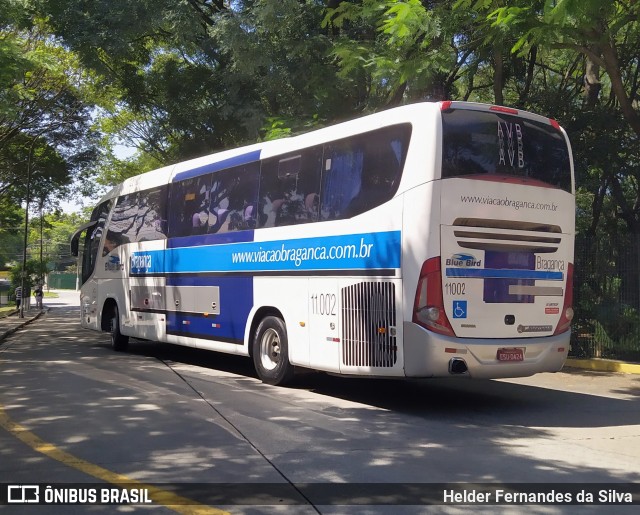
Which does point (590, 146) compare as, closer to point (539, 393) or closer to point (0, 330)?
point (539, 393)

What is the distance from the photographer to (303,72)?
15617 mm

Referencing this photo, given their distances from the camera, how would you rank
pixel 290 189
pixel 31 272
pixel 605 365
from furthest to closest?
pixel 31 272 → pixel 605 365 → pixel 290 189

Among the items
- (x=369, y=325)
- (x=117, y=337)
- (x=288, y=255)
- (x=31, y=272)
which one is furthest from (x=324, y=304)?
(x=31, y=272)

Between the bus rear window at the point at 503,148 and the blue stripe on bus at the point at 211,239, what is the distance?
393cm

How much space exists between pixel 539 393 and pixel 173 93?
14.4 m

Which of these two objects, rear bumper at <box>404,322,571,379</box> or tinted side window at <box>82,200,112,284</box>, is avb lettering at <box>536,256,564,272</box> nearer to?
rear bumper at <box>404,322,571,379</box>

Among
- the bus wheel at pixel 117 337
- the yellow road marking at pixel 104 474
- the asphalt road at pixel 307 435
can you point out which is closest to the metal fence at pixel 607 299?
the asphalt road at pixel 307 435

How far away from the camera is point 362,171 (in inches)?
346

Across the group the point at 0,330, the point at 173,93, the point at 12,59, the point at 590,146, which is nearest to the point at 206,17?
the point at 173,93

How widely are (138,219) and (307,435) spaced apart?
8812 millimetres

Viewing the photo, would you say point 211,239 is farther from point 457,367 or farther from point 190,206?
point 457,367

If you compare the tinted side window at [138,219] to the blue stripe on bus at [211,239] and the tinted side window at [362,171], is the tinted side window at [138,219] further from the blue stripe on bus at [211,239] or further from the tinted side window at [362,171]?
the tinted side window at [362,171]

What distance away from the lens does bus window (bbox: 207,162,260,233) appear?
35.8 ft

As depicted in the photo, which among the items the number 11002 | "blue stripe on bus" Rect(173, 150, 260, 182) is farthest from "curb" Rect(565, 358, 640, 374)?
"blue stripe on bus" Rect(173, 150, 260, 182)
